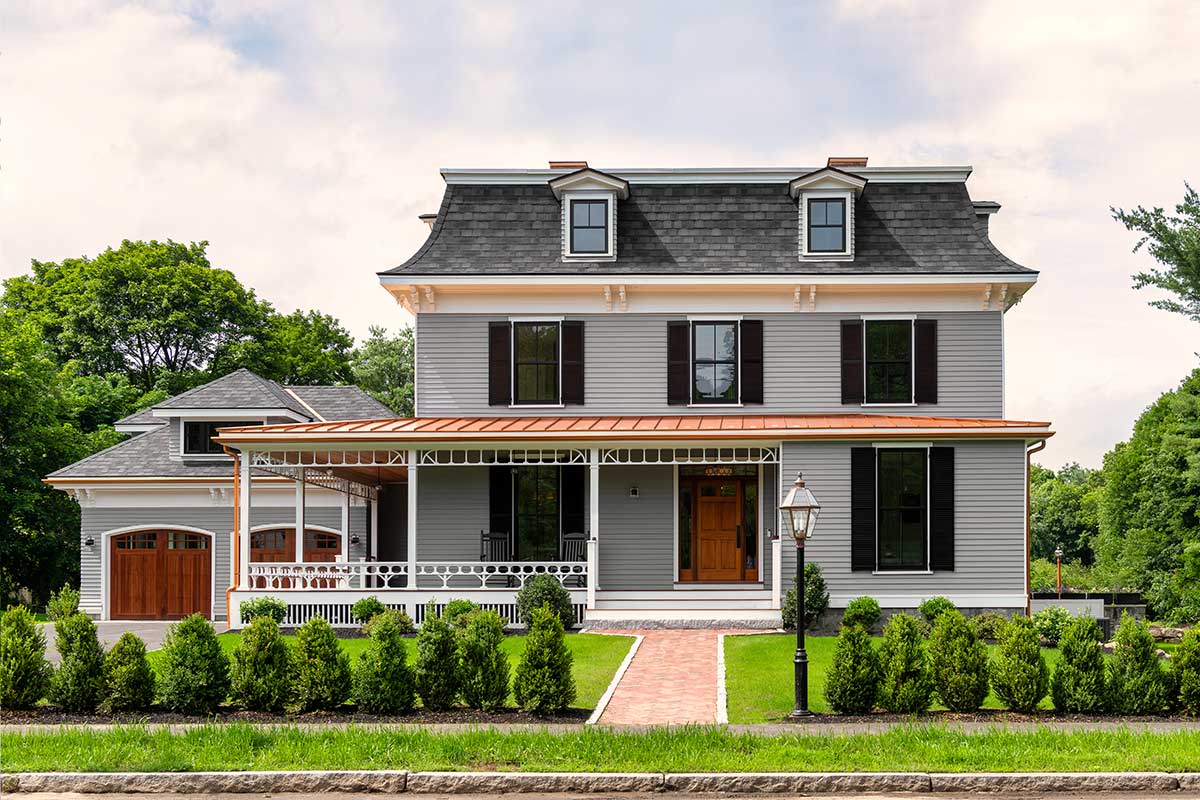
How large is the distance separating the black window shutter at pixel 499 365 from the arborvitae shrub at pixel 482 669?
10.7 metres

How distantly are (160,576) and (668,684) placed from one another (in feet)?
57.0

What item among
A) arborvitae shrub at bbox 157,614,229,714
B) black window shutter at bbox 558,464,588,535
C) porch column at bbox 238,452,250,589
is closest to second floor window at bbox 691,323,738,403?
black window shutter at bbox 558,464,588,535

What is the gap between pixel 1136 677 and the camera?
41.6 feet

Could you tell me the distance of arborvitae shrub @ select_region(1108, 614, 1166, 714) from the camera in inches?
497

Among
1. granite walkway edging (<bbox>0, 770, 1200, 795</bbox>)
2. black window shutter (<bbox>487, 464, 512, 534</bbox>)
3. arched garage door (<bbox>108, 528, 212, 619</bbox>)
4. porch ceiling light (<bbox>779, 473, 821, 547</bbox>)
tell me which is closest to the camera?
granite walkway edging (<bbox>0, 770, 1200, 795</bbox>)

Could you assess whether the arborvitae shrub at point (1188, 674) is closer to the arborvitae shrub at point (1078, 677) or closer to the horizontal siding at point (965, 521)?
the arborvitae shrub at point (1078, 677)

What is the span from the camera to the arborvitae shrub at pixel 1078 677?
12.6 m

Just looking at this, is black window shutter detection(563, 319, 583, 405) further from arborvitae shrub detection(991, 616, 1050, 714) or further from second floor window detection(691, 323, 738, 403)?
arborvitae shrub detection(991, 616, 1050, 714)

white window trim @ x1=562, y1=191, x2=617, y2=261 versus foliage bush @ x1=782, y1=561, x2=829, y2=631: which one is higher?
white window trim @ x1=562, y1=191, x2=617, y2=261

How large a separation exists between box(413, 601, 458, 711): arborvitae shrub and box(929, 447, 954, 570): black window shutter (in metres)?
10.9

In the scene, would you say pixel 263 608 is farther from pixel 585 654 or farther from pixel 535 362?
pixel 535 362

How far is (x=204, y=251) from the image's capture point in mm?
47906

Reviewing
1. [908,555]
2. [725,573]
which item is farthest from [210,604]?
[908,555]

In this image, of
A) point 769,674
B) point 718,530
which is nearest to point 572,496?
point 718,530
